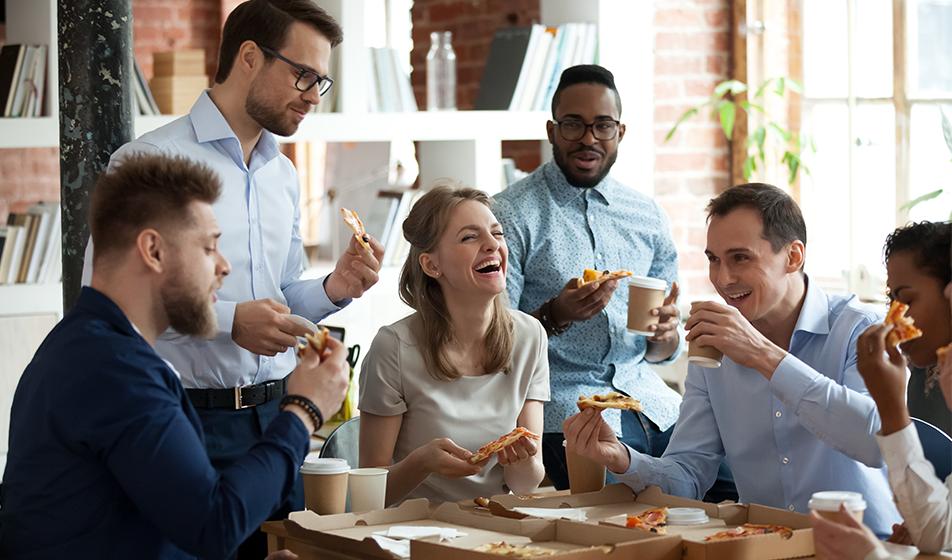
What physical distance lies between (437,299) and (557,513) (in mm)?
891

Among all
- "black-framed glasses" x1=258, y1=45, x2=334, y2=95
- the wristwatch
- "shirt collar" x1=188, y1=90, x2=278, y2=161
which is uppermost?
"black-framed glasses" x1=258, y1=45, x2=334, y2=95

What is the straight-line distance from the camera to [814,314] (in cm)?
293

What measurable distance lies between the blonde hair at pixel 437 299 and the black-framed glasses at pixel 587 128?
17.1 inches

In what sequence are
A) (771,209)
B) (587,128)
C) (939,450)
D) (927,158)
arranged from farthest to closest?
(927,158) < (587,128) < (771,209) < (939,450)

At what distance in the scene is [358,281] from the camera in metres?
3.27

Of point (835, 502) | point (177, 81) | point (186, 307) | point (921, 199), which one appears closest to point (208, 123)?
point (186, 307)

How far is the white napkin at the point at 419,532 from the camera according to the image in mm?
2500

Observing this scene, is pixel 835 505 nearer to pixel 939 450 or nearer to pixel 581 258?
pixel 939 450

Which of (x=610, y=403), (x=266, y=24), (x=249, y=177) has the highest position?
(x=266, y=24)

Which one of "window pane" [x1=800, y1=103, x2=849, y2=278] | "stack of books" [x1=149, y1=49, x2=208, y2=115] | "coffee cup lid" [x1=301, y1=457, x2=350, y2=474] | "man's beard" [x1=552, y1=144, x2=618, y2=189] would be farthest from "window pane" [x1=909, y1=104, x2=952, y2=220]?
"coffee cup lid" [x1=301, y1=457, x2=350, y2=474]

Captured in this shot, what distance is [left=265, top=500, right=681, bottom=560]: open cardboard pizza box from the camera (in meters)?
2.28

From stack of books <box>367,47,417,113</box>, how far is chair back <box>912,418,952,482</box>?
287 cm

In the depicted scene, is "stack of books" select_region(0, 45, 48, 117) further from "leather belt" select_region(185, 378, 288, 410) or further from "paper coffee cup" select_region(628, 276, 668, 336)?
"paper coffee cup" select_region(628, 276, 668, 336)

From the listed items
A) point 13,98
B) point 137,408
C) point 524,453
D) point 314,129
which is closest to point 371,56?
point 314,129
